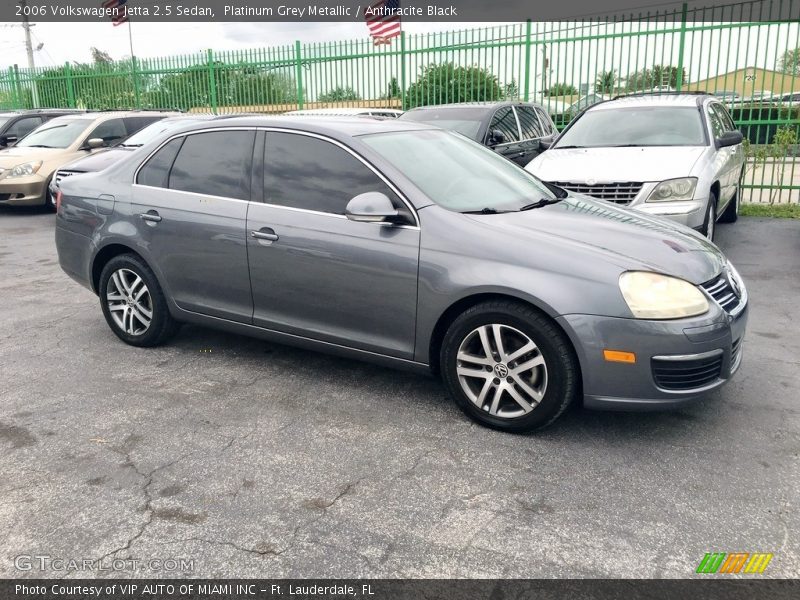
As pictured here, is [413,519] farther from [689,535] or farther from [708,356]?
[708,356]

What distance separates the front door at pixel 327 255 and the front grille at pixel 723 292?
1496 millimetres

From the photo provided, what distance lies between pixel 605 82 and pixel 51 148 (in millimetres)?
9410

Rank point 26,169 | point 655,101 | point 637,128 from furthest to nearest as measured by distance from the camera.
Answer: point 26,169
point 655,101
point 637,128

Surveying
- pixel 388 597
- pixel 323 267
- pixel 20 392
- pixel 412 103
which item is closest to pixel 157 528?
pixel 388 597

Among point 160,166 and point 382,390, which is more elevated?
point 160,166

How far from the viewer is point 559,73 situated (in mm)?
12102

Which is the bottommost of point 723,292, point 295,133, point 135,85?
point 723,292

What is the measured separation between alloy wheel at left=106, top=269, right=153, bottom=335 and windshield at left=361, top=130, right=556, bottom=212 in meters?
1.98

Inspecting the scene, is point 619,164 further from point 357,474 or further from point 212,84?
point 212,84

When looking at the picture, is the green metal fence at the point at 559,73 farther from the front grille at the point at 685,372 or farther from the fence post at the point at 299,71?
the front grille at the point at 685,372

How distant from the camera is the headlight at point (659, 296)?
3312 mm

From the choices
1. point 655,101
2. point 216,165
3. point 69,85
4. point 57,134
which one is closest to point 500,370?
point 216,165

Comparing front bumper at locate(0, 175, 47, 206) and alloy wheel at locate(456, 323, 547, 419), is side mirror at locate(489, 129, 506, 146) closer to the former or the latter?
alloy wheel at locate(456, 323, 547, 419)

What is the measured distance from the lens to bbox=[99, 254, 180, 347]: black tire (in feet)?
15.7
